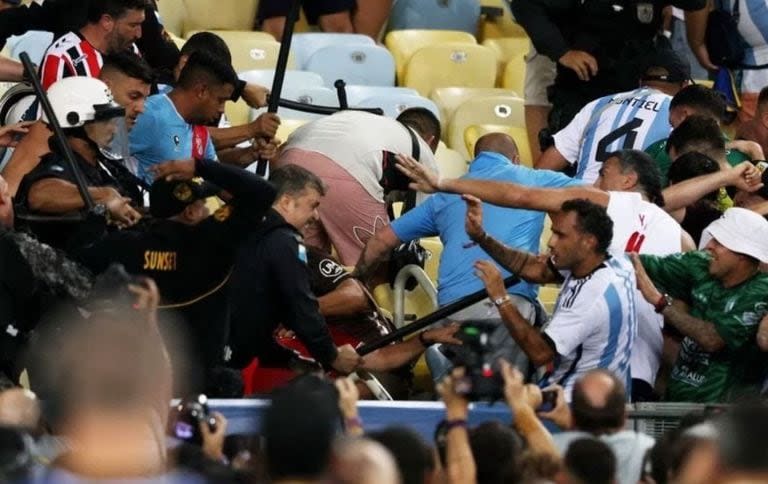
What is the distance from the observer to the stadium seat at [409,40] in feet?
48.5

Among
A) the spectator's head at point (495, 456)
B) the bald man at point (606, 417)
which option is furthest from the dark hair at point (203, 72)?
the spectator's head at point (495, 456)

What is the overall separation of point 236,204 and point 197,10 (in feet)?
16.9

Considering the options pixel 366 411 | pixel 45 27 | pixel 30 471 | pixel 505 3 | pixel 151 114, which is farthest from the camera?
pixel 505 3

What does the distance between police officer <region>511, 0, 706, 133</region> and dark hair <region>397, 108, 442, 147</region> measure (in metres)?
0.84

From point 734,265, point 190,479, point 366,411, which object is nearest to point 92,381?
point 190,479

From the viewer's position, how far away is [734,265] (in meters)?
9.93

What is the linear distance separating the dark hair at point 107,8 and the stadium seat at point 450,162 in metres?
2.66

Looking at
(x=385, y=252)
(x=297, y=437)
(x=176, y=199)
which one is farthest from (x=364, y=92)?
(x=297, y=437)

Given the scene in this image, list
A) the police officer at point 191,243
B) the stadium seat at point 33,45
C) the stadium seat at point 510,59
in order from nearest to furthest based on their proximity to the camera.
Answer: the police officer at point 191,243
the stadium seat at point 33,45
the stadium seat at point 510,59

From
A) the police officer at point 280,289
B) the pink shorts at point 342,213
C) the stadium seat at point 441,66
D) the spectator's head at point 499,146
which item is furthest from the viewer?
the stadium seat at point 441,66

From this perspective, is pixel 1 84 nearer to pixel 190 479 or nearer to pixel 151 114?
pixel 151 114

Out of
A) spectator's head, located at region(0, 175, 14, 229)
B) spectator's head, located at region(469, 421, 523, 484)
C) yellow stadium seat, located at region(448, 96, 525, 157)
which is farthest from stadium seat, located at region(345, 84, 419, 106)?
spectator's head, located at region(469, 421, 523, 484)

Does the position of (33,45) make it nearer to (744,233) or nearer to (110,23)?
(110,23)

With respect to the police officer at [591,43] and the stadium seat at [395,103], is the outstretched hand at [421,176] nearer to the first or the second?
the police officer at [591,43]
